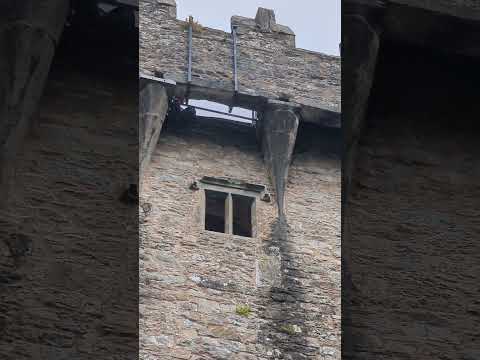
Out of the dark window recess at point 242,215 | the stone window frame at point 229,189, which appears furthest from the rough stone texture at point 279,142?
the dark window recess at point 242,215

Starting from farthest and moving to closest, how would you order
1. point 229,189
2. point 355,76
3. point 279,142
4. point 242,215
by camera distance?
point 279,142
point 242,215
point 229,189
point 355,76

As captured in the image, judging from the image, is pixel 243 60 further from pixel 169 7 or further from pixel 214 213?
pixel 214 213

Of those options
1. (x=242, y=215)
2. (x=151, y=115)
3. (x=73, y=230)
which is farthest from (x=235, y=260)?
(x=73, y=230)

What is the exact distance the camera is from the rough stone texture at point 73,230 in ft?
12.3

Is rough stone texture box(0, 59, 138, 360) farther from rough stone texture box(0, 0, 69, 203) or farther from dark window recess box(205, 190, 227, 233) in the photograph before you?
dark window recess box(205, 190, 227, 233)

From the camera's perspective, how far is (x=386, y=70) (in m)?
4.70

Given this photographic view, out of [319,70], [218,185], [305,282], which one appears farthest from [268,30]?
[305,282]

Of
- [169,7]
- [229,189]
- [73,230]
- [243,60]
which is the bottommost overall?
[73,230]

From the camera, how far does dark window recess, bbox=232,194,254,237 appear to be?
16.6 metres

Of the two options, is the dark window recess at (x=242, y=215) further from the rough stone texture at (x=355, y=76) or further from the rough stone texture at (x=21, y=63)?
the rough stone texture at (x=21, y=63)

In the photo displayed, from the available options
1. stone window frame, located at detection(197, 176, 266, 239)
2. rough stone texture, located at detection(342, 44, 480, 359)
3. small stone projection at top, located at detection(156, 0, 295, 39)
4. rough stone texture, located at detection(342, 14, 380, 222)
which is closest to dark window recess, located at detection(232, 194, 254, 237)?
stone window frame, located at detection(197, 176, 266, 239)

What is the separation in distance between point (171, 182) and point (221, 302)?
82.6 inches

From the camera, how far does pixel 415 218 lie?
14.2 ft

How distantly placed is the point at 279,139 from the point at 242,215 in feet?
3.99
